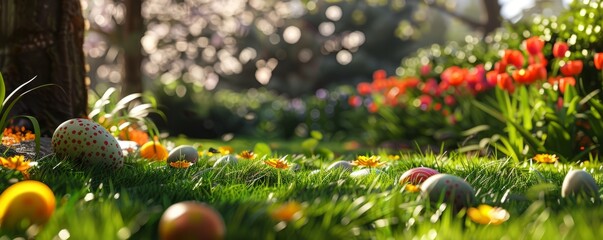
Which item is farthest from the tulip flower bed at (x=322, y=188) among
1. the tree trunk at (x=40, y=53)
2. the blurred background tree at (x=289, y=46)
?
the blurred background tree at (x=289, y=46)

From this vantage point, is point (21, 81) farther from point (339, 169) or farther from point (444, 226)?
point (444, 226)

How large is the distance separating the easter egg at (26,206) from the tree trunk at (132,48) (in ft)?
26.4

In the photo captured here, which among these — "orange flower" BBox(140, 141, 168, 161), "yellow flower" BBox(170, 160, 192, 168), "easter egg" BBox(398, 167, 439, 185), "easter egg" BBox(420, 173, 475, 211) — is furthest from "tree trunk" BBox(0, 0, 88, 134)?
"easter egg" BBox(420, 173, 475, 211)

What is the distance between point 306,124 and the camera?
34.8 ft

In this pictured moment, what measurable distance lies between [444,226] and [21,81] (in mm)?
3450

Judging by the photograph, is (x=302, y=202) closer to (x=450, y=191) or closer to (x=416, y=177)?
(x=450, y=191)

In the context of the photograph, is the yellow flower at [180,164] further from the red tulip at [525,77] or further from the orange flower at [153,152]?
the red tulip at [525,77]

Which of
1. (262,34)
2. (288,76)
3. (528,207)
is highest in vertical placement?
(528,207)

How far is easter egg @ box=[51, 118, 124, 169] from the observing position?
9.93 feet

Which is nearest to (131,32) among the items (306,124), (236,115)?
(236,115)

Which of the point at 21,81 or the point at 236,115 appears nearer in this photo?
the point at 21,81

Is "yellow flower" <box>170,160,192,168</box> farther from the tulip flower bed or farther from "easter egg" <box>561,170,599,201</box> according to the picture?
"easter egg" <box>561,170,599,201</box>

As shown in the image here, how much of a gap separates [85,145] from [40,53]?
169cm

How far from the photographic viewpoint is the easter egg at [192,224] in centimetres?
161
